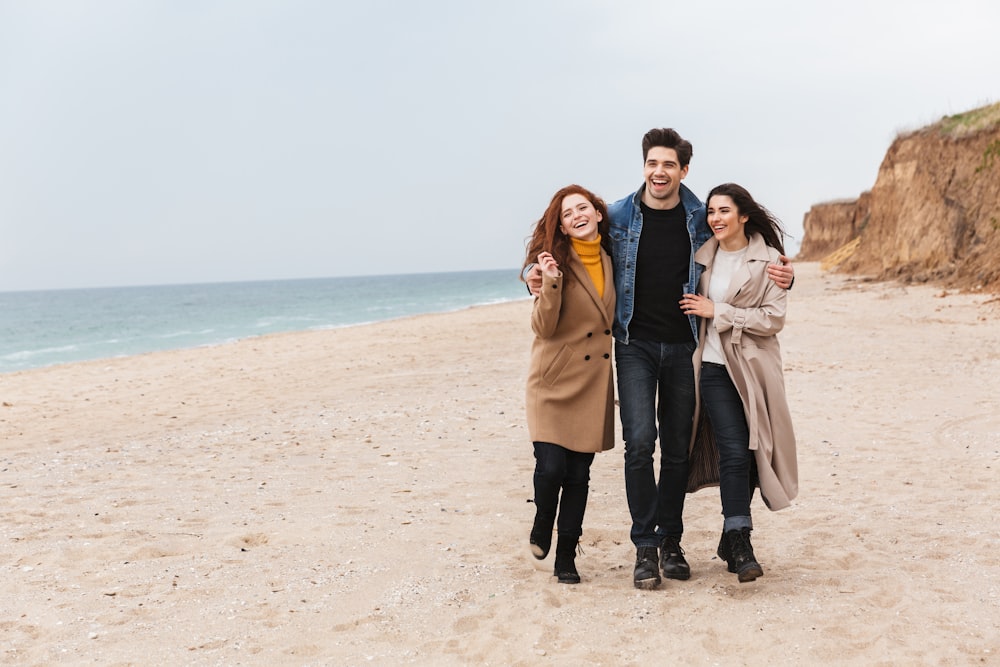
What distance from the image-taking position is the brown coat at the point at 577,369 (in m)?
3.96

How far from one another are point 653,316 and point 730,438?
672 mm

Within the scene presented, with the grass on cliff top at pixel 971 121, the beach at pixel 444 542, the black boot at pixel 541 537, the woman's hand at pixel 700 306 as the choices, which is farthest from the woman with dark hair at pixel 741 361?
the grass on cliff top at pixel 971 121

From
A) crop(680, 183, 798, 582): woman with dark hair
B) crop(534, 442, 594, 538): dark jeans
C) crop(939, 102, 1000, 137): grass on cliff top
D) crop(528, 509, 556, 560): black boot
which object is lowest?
crop(528, 509, 556, 560): black boot

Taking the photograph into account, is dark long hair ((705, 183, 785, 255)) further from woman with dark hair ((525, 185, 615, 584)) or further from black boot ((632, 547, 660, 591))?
black boot ((632, 547, 660, 591))

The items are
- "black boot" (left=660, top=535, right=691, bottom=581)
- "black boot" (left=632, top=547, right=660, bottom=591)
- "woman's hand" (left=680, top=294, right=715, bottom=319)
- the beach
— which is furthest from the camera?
"black boot" (left=660, top=535, right=691, bottom=581)

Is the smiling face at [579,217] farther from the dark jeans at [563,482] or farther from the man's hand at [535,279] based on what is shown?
the dark jeans at [563,482]

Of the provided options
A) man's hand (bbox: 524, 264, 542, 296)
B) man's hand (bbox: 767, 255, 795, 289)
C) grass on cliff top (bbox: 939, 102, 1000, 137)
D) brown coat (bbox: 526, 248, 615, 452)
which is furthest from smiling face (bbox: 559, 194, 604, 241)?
grass on cliff top (bbox: 939, 102, 1000, 137)

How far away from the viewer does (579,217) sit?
154 inches

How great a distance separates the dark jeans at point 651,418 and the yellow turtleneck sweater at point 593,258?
0.33 metres

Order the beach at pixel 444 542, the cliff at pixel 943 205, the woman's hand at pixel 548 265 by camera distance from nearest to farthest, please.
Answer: the beach at pixel 444 542, the woman's hand at pixel 548 265, the cliff at pixel 943 205

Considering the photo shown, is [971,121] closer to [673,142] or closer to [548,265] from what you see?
[673,142]

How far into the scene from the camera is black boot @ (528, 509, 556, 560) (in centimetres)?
416

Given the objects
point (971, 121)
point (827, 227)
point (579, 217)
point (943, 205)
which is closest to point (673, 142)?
point (579, 217)

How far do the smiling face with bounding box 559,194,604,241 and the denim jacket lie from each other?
0.14m
